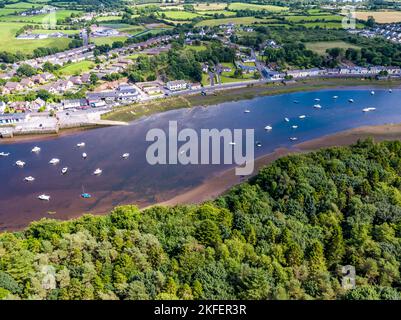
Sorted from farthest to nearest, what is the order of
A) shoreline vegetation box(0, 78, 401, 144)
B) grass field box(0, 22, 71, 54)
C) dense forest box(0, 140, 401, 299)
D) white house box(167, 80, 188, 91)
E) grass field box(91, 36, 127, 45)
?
1. grass field box(91, 36, 127, 45)
2. grass field box(0, 22, 71, 54)
3. white house box(167, 80, 188, 91)
4. shoreline vegetation box(0, 78, 401, 144)
5. dense forest box(0, 140, 401, 299)

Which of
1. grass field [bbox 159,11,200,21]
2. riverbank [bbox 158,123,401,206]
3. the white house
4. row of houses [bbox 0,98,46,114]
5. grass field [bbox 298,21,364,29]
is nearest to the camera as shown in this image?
riverbank [bbox 158,123,401,206]

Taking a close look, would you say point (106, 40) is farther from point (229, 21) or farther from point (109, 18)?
point (229, 21)

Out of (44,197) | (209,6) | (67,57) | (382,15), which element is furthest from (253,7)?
(44,197)

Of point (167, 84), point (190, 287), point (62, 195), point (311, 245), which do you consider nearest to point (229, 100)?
point (167, 84)

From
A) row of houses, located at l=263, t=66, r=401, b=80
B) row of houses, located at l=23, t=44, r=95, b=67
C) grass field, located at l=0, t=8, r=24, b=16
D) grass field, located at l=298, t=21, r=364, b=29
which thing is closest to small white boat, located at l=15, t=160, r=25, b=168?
row of houses, located at l=23, t=44, r=95, b=67

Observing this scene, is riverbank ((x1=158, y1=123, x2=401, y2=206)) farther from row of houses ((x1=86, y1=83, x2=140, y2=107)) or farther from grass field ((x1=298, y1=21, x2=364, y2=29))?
grass field ((x1=298, y1=21, x2=364, y2=29))

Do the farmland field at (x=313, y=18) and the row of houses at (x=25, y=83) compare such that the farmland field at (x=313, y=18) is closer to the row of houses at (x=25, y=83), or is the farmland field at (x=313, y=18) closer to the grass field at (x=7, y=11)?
the row of houses at (x=25, y=83)
